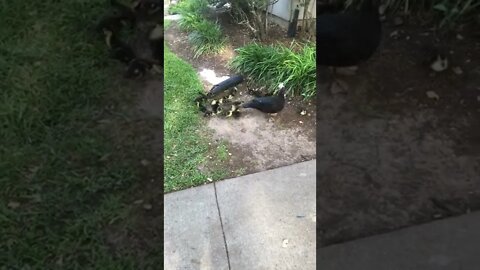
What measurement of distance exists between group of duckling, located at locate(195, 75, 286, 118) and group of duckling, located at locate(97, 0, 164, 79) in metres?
0.22

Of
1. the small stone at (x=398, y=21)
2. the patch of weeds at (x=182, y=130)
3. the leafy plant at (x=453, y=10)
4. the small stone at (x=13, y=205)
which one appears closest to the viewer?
the small stone at (x=13, y=205)

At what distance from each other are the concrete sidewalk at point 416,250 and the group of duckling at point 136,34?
897 millimetres

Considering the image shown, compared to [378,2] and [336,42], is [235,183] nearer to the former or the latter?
[336,42]

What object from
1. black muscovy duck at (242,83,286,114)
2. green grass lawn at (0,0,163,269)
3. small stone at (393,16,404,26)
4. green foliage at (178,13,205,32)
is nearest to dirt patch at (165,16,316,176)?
black muscovy duck at (242,83,286,114)

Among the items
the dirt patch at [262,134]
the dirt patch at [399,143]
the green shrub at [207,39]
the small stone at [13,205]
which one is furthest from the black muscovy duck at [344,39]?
the small stone at [13,205]

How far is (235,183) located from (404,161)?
529mm

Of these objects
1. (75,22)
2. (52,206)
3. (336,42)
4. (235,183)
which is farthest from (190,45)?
(52,206)

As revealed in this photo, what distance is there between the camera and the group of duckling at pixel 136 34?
1896 millimetres

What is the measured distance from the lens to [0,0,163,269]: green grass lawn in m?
1.41

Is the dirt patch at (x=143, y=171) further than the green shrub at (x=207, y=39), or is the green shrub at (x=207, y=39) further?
the green shrub at (x=207, y=39)

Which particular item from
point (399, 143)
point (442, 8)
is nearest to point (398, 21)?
point (442, 8)

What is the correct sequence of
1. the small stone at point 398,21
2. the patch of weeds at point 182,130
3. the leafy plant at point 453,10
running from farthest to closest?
the small stone at point 398,21, the leafy plant at point 453,10, the patch of weeds at point 182,130

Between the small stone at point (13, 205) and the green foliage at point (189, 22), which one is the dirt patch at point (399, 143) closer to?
the green foliage at point (189, 22)

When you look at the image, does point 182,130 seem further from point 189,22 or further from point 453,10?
point 453,10
